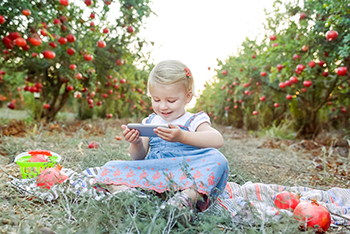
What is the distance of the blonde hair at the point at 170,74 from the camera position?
180cm

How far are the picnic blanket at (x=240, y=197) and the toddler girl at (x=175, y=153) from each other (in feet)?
0.32

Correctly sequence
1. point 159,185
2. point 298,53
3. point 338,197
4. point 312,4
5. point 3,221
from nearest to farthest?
point 3,221, point 159,185, point 338,197, point 312,4, point 298,53

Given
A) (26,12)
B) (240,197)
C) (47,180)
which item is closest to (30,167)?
(47,180)

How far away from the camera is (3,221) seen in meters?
1.30

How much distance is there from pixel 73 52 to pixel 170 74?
371 centimetres

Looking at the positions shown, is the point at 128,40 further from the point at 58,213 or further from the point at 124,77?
the point at 58,213

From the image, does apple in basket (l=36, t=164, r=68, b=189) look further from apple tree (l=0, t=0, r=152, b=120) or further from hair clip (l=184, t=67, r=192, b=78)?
apple tree (l=0, t=0, r=152, b=120)

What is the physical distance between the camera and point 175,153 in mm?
1872

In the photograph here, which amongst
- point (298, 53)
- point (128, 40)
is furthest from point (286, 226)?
point (128, 40)

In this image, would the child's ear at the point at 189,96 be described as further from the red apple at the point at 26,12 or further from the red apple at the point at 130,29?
the red apple at the point at 130,29

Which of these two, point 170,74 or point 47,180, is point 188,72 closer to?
point 170,74

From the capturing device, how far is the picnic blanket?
142 cm

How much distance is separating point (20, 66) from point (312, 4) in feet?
18.9

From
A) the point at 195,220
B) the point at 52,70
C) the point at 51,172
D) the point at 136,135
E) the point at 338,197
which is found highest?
the point at 52,70
